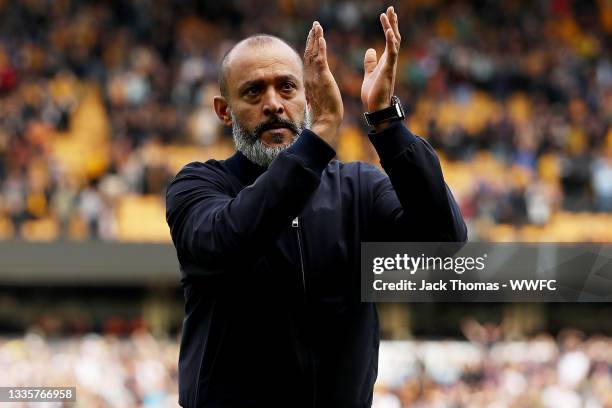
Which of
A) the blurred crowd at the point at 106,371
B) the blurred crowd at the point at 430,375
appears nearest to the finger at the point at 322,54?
the blurred crowd at the point at 106,371

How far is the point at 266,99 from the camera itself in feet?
10.6

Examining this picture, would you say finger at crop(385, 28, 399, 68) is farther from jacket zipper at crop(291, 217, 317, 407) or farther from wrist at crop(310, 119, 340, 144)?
jacket zipper at crop(291, 217, 317, 407)

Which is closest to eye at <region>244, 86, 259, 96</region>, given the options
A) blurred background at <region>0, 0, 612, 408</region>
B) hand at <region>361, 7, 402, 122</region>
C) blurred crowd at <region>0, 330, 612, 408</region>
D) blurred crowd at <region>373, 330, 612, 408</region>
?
hand at <region>361, 7, 402, 122</region>

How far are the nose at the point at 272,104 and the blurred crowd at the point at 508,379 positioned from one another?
7355 millimetres

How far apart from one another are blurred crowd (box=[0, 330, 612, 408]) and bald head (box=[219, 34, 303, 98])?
6655 mm

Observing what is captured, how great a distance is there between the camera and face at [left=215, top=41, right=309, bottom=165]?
321 centimetres

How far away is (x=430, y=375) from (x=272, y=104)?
9242mm

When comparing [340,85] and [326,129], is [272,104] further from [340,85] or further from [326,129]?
[340,85]

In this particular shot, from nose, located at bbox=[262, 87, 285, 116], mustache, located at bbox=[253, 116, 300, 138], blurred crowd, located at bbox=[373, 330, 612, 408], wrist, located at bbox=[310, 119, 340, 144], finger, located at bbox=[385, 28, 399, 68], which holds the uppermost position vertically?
blurred crowd, located at bbox=[373, 330, 612, 408]

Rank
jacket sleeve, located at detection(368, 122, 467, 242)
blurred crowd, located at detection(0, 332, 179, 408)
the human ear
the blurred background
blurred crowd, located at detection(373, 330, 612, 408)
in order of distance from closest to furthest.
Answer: jacket sleeve, located at detection(368, 122, 467, 242), the human ear, blurred crowd, located at detection(0, 332, 179, 408), blurred crowd, located at detection(373, 330, 612, 408), the blurred background

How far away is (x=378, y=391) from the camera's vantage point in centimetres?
1086

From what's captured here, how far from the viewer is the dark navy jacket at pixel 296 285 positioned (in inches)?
119

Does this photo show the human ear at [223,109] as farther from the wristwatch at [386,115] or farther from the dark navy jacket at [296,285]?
the wristwatch at [386,115]

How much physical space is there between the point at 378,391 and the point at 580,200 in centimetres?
654
